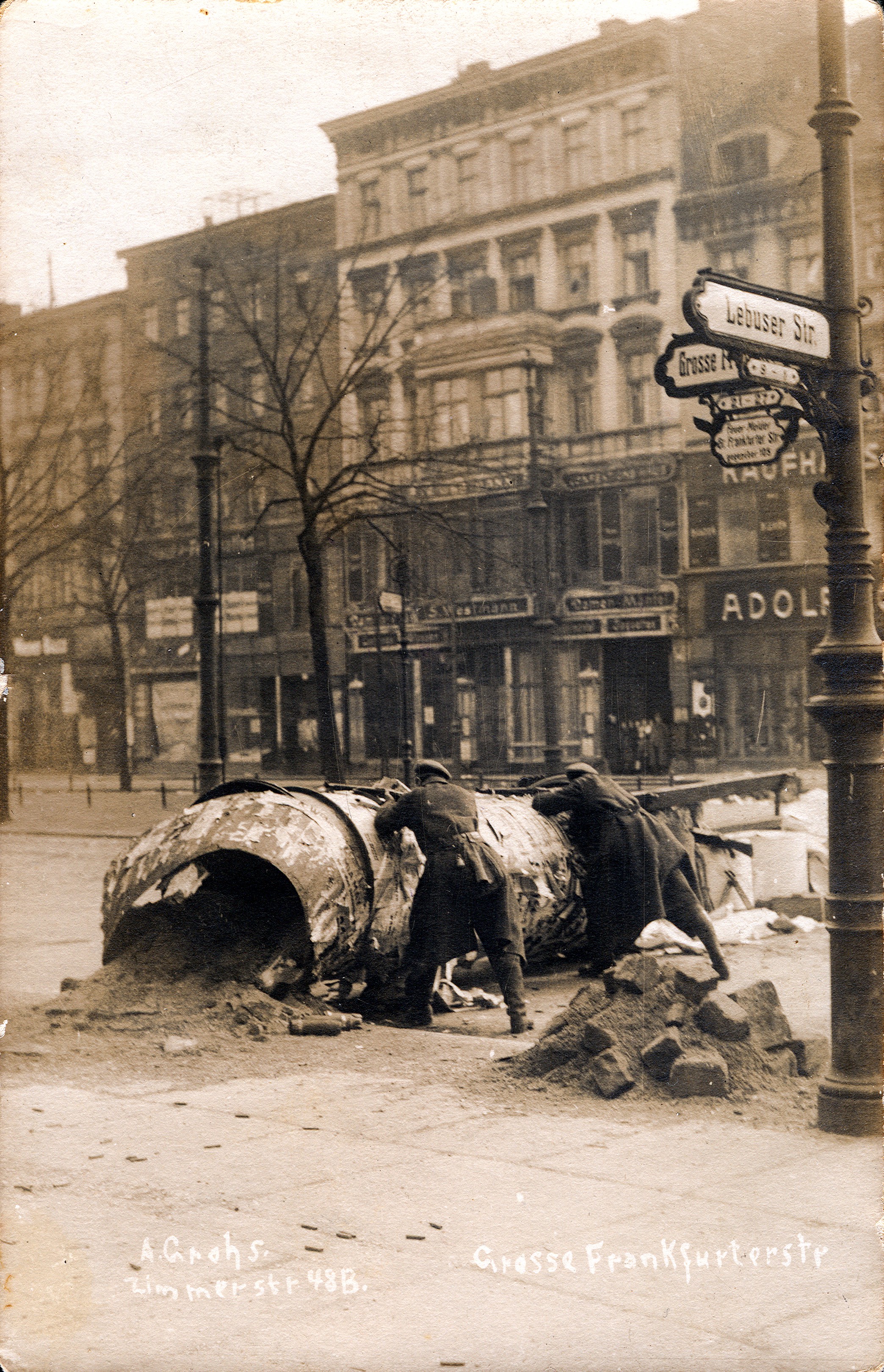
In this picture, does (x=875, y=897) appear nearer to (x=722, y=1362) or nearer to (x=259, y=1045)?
(x=722, y=1362)

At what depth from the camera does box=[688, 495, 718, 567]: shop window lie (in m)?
20.6

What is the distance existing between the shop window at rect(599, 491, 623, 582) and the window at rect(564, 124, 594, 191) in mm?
5894

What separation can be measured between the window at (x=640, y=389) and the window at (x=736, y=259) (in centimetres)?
269

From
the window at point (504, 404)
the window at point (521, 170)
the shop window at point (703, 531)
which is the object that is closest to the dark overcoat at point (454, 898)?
the window at point (521, 170)

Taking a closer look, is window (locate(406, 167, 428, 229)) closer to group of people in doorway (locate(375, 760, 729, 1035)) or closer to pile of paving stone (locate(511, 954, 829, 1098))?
group of people in doorway (locate(375, 760, 729, 1035))

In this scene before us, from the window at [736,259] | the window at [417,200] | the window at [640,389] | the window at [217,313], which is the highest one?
the window at [417,200]

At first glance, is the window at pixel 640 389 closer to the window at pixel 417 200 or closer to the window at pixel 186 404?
the window at pixel 417 200

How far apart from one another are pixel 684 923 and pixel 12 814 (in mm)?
4276

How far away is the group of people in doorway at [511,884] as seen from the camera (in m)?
7.62

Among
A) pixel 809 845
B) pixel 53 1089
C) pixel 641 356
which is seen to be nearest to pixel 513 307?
pixel 641 356

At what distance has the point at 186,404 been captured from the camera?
13961 millimetres

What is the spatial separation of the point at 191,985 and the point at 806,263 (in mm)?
8900

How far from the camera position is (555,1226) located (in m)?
4.34

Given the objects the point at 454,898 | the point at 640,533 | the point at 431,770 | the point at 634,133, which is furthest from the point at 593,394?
the point at 454,898
